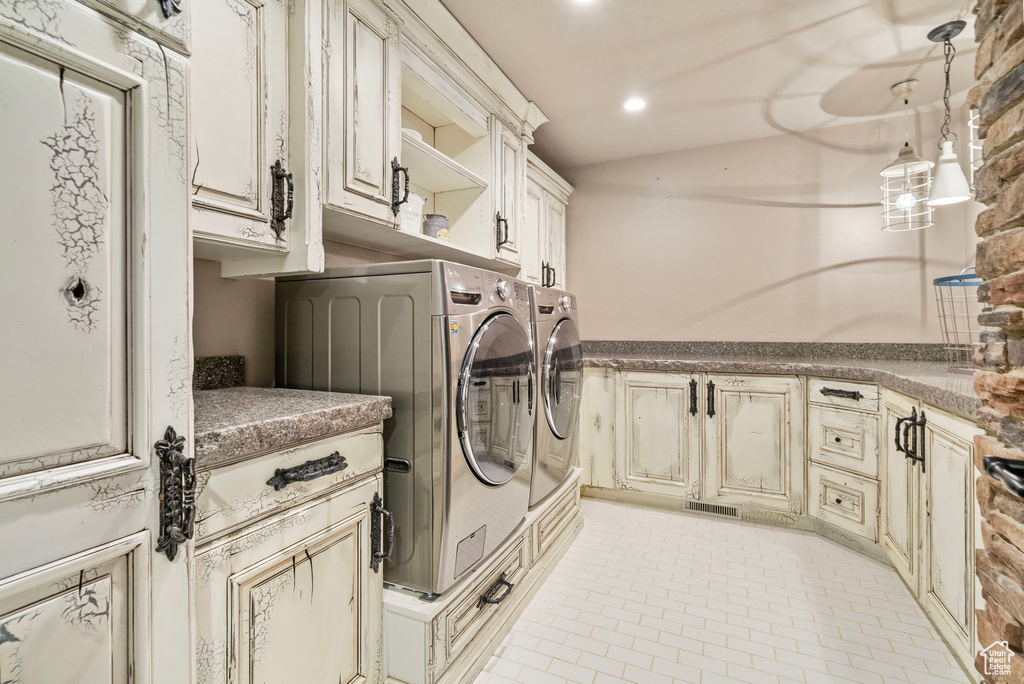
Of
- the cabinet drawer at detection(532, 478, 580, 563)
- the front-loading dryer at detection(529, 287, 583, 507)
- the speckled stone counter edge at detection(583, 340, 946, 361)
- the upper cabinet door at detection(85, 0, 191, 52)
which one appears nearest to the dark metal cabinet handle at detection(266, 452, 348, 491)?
the upper cabinet door at detection(85, 0, 191, 52)

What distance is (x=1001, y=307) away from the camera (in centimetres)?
74

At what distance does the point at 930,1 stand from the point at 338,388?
105 inches

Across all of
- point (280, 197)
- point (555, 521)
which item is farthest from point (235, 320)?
point (555, 521)

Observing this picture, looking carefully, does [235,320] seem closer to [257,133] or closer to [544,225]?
[257,133]

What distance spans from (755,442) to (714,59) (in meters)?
2.04

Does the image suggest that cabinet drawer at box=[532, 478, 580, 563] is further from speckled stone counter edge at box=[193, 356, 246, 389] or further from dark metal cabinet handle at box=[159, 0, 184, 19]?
dark metal cabinet handle at box=[159, 0, 184, 19]

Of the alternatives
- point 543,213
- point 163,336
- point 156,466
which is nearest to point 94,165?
point 163,336

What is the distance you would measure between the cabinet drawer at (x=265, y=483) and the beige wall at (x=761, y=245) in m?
2.71

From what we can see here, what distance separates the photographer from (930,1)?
178 centimetres

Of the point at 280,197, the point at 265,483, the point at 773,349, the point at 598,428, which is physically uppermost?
the point at 280,197

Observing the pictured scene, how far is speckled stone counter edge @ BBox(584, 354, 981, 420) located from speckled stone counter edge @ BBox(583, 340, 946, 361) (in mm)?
148

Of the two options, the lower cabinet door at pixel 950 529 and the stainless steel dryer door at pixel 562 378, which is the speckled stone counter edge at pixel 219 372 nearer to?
the stainless steel dryer door at pixel 562 378

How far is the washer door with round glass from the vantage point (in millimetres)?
1368

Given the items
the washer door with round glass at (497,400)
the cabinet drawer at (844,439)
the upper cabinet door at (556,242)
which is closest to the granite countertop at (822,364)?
the cabinet drawer at (844,439)
